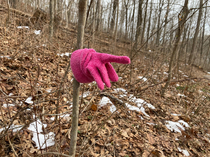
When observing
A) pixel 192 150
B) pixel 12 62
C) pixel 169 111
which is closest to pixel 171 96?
pixel 169 111

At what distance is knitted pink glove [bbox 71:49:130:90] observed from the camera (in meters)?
0.63

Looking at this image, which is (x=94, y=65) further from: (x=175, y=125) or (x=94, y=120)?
(x=175, y=125)

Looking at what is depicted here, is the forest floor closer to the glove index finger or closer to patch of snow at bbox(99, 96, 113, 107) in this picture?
patch of snow at bbox(99, 96, 113, 107)

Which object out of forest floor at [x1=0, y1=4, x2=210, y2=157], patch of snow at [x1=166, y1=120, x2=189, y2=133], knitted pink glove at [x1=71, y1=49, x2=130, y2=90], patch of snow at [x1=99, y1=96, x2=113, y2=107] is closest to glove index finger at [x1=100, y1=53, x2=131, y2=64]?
knitted pink glove at [x1=71, y1=49, x2=130, y2=90]

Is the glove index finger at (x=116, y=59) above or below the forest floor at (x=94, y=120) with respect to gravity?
above

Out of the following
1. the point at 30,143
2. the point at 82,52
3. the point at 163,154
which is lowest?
the point at 163,154

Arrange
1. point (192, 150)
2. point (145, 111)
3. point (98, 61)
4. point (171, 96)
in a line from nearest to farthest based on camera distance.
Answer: point (98, 61), point (192, 150), point (145, 111), point (171, 96)

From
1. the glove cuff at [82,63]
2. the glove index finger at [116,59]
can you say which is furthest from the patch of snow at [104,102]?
the glove index finger at [116,59]

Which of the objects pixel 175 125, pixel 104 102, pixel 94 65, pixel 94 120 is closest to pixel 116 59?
pixel 94 65

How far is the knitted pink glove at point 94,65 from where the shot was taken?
0.63 metres

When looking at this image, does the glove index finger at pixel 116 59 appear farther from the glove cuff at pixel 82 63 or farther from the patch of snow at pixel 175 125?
the patch of snow at pixel 175 125

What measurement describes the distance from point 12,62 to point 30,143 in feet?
6.97

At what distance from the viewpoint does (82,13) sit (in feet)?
2.60

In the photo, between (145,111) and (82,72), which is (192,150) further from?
(82,72)
